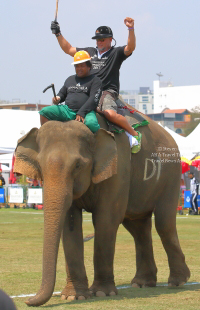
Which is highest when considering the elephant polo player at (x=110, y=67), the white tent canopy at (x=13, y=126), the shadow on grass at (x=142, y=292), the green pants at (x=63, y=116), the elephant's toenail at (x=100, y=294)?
the white tent canopy at (x=13, y=126)

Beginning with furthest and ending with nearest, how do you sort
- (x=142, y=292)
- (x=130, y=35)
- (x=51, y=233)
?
(x=130, y=35)
(x=142, y=292)
(x=51, y=233)

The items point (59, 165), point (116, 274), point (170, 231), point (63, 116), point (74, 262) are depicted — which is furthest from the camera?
point (116, 274)

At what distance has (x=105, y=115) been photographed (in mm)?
8547

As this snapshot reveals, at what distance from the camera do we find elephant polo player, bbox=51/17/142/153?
8.61 m

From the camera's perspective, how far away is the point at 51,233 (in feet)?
22.9

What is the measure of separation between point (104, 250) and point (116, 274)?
97.7 inches

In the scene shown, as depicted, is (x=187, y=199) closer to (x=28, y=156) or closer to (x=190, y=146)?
(x=190, y=146)

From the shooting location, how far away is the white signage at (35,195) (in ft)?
106

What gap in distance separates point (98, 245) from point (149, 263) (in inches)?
72.9

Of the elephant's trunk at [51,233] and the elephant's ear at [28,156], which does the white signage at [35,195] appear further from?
the elephant's trunk at [51,233]

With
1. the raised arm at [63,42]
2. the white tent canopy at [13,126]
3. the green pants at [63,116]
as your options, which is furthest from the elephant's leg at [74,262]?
the white tent canopy at [13,126]

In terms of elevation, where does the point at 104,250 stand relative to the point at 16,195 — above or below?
below

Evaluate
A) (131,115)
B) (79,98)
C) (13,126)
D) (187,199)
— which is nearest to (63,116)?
(79,98)

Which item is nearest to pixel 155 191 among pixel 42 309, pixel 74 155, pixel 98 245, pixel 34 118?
pixel 98 245
